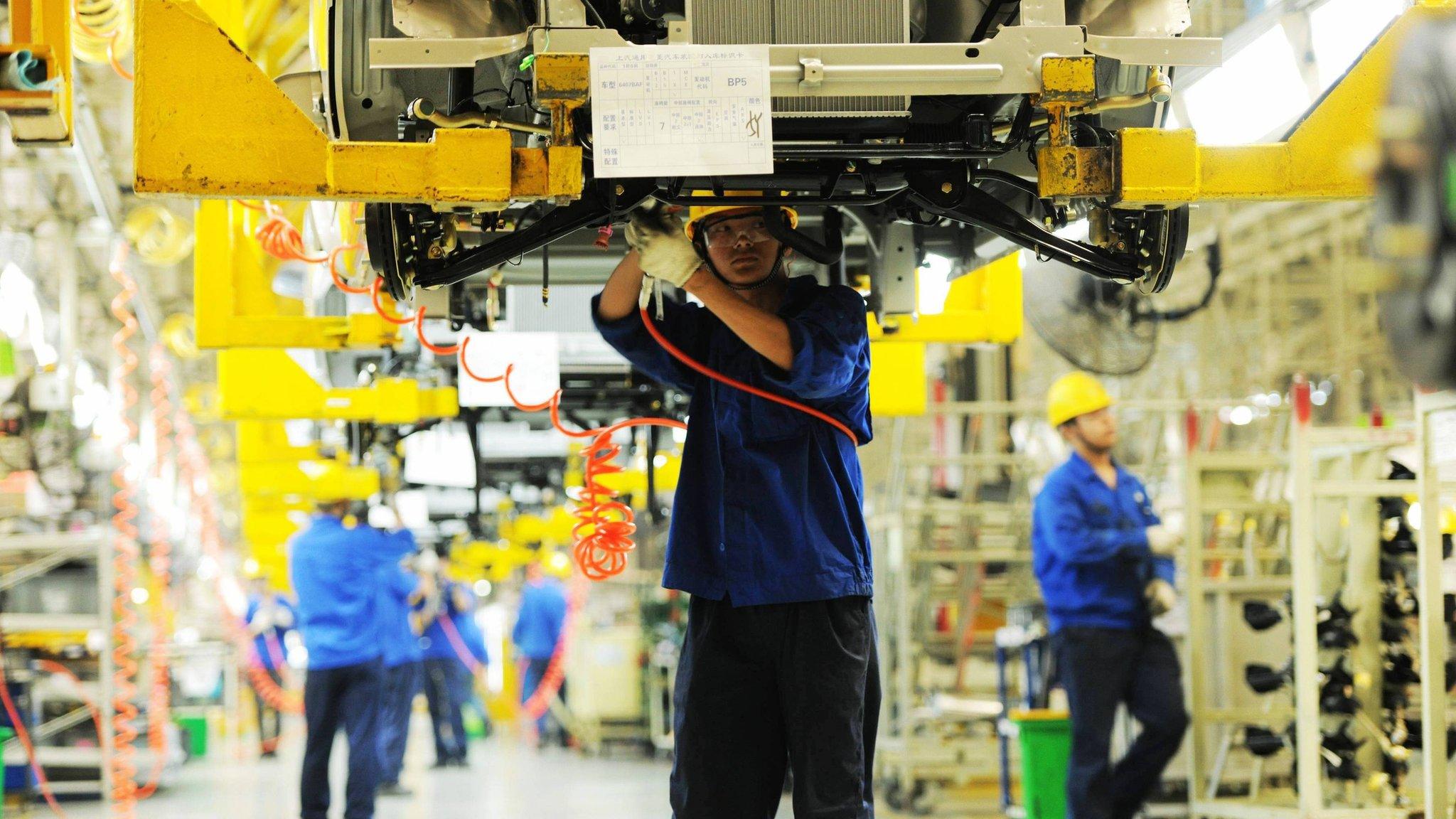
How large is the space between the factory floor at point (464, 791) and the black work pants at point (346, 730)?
3.89 feet

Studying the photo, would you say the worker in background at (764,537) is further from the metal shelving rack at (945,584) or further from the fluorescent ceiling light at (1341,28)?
the metal shelving rack at (945,584)

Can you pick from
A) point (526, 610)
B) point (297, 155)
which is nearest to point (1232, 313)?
point (526, 610)

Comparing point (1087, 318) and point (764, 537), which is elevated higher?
point (1087, 318)

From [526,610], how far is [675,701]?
1280 centimetres

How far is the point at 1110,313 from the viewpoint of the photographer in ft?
17.5

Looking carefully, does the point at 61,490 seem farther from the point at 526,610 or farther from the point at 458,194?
the point at 458,194

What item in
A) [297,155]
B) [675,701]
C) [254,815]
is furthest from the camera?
[254,815]

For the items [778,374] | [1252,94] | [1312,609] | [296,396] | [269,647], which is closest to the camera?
[778,374]

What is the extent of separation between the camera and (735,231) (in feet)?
9.62

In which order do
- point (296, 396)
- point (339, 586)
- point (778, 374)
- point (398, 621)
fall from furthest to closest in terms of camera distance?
point (398, 621) < point (339, 586) < point (296, 396) < point (778, 374)

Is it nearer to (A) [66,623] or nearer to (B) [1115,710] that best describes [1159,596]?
(B) [1115,710]

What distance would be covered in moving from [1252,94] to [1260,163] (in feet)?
3.03

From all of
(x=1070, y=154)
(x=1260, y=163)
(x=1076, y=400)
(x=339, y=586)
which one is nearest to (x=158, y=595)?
(x=339, y=586)

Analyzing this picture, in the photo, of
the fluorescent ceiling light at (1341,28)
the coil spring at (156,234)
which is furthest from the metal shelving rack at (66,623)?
the fluorescent ceiling light at (1341,28)
